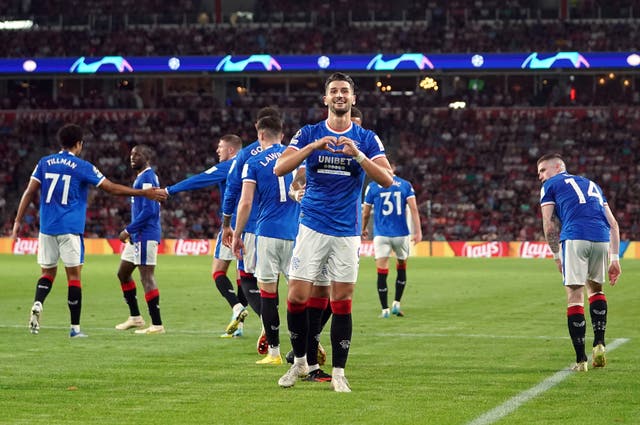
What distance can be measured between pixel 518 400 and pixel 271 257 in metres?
3.33

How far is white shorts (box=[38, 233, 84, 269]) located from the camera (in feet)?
47.3

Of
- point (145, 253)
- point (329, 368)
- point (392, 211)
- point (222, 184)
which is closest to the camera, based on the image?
point (329, 368)

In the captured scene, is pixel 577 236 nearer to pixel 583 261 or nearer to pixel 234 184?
pixel 583 261

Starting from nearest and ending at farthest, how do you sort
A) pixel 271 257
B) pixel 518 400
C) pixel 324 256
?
pixel 518 400 → pixel 324 256 → pixel 271 257

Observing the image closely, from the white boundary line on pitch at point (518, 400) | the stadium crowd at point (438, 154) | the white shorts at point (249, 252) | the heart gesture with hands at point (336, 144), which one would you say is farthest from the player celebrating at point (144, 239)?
the stadium crowd at point (438, 154)

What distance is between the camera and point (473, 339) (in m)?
14.6

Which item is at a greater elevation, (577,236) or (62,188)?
(62,188)

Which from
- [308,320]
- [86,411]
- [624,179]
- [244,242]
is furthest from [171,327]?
[624,179]

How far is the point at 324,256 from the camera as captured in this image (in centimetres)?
991

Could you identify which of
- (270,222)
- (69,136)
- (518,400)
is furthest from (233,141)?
(518,400)

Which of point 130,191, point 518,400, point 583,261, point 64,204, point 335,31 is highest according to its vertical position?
point 335,31

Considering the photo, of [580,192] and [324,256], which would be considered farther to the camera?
[580,192]

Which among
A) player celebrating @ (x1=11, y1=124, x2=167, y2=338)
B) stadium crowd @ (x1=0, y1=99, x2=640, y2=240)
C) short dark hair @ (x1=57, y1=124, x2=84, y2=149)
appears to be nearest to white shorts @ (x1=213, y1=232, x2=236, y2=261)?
player celebrating @ (x1=11, y1=124, x2=167, y2=338)

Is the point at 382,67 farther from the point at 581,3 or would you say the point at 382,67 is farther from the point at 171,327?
the point at 171,327
